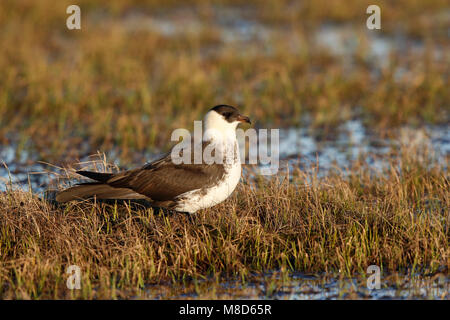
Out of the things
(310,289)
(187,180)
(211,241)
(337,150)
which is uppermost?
(337,150)

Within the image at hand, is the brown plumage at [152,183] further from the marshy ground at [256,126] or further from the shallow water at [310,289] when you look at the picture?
the shallow water at [310,289]

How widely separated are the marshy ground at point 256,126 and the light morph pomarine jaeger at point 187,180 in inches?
7.2

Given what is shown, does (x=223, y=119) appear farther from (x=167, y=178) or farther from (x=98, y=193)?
(x=98, y=193)

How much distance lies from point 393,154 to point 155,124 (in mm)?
3442

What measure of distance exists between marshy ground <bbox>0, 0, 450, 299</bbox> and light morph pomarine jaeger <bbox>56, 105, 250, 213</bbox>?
0.18m

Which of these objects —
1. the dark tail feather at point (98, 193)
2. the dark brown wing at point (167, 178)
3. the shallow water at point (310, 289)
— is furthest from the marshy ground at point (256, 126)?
the dark brown wing at point (167, 178)

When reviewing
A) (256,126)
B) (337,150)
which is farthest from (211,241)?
(256,126)

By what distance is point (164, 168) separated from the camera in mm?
6328

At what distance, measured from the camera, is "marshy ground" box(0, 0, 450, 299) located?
18.8 ft

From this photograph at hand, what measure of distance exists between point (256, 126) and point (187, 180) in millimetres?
4654

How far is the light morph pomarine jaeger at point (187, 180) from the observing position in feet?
20.0

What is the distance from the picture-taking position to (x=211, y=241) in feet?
19.5
